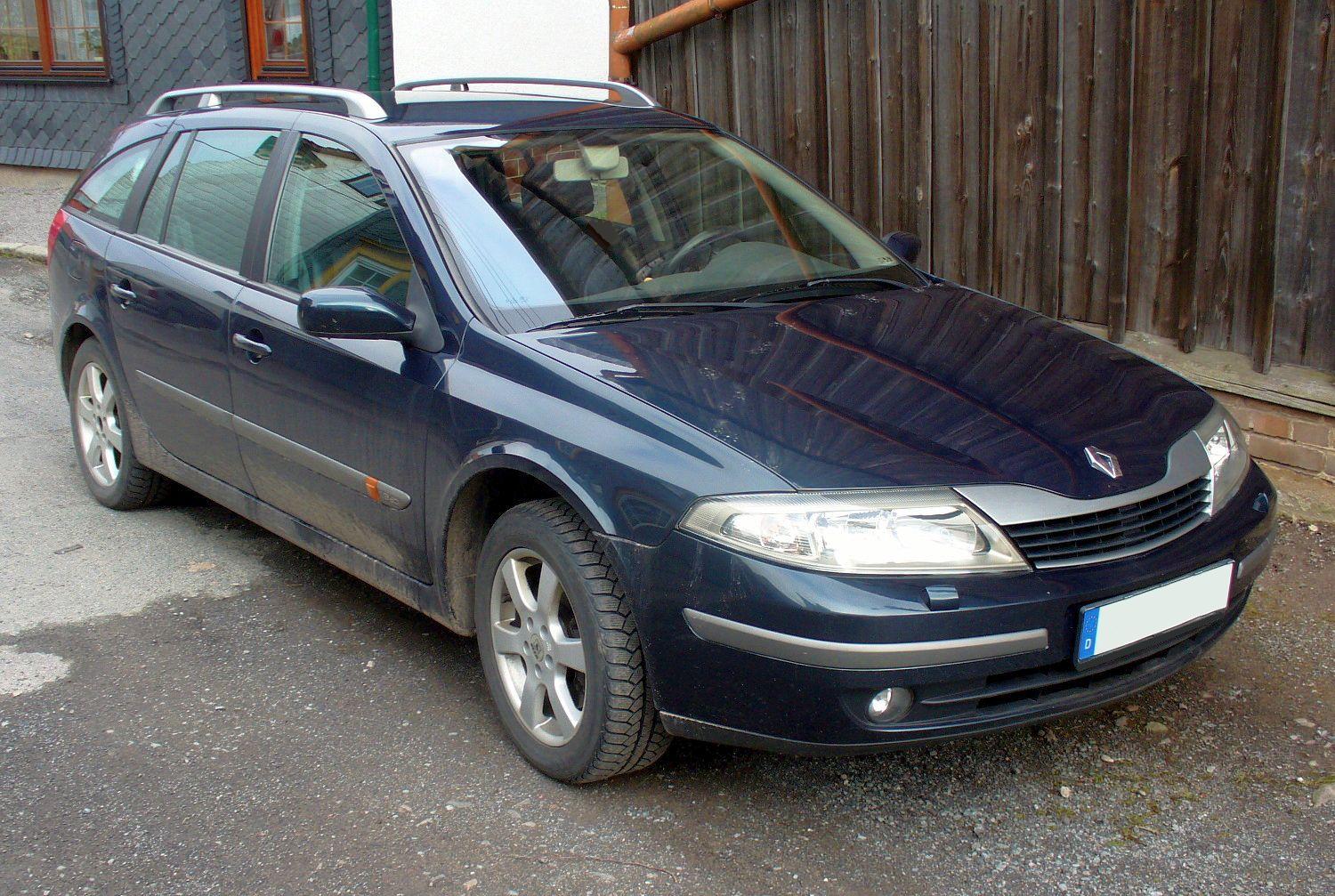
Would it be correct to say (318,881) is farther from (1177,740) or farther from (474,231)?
(1177,740)

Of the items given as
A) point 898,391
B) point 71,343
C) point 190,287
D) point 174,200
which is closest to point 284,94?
point 174,200

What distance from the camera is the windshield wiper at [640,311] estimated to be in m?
3.42

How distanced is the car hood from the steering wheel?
1.00 ft

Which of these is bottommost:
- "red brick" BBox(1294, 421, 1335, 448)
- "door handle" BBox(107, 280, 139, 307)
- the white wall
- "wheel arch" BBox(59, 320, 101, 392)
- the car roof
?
"red brick" BBox(1294, 421, 1335, 448)

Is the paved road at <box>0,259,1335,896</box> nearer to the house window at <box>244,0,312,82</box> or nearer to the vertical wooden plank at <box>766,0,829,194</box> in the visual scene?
the vertical wooden plank at <box>766,0,829,194</box>

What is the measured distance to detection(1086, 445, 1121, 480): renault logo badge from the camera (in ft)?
9.65

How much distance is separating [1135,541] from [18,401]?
591 cm

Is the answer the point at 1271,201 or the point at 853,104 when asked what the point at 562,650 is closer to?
the point at 1271,201

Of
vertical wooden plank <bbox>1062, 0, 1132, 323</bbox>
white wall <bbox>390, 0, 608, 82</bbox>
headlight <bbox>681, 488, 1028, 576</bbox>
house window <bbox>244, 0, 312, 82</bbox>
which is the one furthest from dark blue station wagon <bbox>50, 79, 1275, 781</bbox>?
house window <bbox>244, 0, 312, 82</bbox>

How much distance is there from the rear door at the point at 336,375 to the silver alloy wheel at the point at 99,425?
1.23 meters

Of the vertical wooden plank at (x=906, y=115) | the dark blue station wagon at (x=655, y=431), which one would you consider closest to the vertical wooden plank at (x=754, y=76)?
the vertical wooden plank at (x=906, y=115)

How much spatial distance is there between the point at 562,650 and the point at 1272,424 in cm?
303

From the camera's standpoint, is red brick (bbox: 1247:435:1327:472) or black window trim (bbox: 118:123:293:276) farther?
red brick (bbox: 1247:435:1327:472)

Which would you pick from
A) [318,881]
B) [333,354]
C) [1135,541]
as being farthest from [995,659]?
[333,354]
